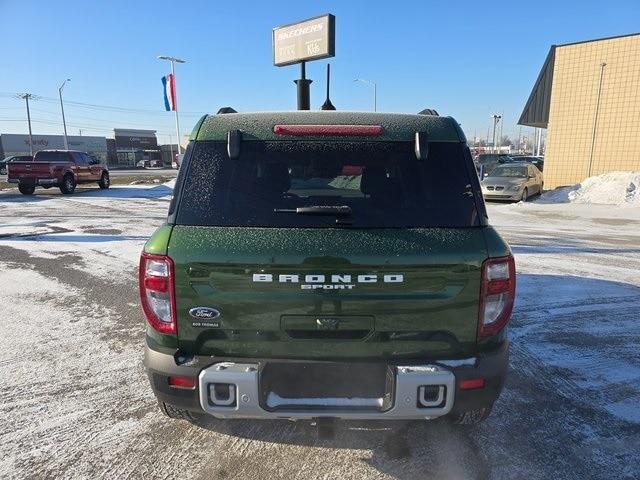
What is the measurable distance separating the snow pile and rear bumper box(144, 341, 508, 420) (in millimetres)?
17299

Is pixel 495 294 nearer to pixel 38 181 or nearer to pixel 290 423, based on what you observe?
pixel 290 423

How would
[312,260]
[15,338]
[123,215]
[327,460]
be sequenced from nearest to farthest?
1. [312,260]
2. [327,460]
3. [15,338]
4. [123,215]

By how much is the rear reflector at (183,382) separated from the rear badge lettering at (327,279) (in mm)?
630

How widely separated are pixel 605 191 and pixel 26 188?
79.5ft

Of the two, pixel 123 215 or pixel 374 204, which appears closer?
pixel 374 204

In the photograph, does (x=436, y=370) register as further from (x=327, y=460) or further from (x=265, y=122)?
(x=265, y=122)

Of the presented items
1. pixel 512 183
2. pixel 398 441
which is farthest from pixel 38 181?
pixel 398 441

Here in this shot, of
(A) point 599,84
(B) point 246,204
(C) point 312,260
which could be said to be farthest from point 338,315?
(A) point 599,84

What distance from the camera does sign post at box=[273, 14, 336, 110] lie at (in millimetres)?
19234

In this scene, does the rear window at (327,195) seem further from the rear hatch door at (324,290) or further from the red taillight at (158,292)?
the red taillight at (158,292)

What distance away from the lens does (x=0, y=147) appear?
72.1 m

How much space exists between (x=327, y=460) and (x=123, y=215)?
492 inches

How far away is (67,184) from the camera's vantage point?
774 inches

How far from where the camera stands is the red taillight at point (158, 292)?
7.30 ft
